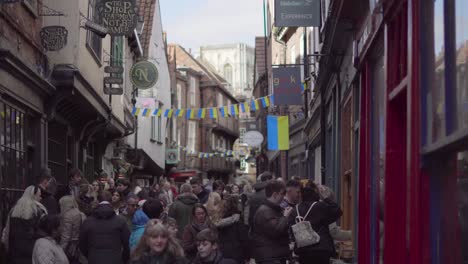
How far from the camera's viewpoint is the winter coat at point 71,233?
1014cm

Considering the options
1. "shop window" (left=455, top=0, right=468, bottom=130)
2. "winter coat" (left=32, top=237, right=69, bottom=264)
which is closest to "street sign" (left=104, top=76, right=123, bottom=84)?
"winter coat" (left=32, top=237, right=69, bottom=264)

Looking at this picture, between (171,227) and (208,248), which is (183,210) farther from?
(208,248)

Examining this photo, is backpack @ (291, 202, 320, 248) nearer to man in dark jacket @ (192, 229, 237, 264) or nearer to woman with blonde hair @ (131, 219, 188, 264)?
man in dark jacket @ (192, 229, 237, 264)

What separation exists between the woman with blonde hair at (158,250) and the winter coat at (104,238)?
9.20ft

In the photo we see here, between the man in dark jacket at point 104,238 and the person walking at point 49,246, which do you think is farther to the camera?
the man in dark jacket at point 104,238

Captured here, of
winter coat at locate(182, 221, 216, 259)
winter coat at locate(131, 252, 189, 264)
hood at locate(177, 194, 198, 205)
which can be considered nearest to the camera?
winter coat at locate(131, 252, 189, 264)

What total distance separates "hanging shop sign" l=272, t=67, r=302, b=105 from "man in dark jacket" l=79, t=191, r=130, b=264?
13.5 metres

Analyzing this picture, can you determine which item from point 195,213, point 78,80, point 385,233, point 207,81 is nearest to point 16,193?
point 78,80

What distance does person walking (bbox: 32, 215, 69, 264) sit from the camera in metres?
8.29

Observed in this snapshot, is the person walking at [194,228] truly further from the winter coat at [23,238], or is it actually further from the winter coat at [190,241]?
the winter coat at [23,238]

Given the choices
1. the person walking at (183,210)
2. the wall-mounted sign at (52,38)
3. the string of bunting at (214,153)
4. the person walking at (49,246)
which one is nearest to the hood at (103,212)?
the person walking at (49,246)

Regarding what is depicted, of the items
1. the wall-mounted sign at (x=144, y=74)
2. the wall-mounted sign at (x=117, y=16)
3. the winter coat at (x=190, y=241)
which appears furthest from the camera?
the wall-mounted sign at (x=144, y=74)

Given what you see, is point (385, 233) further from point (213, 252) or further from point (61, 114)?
point (61, 114)

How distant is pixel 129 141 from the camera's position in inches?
1206
